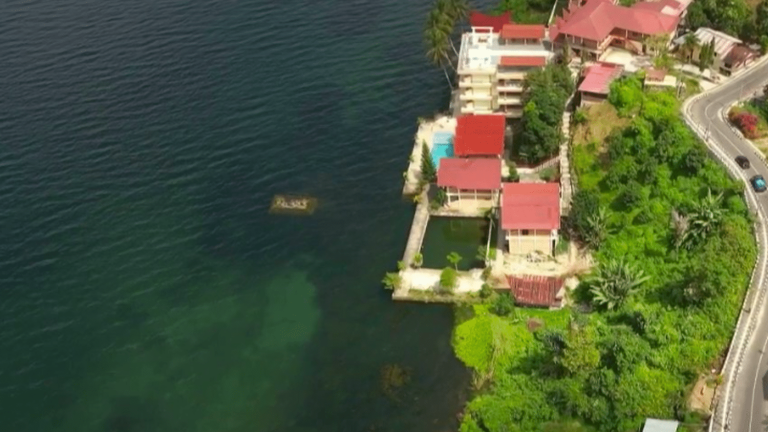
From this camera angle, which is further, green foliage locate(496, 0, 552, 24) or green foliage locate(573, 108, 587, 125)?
green foliage locate(496, 0, 552, 24)

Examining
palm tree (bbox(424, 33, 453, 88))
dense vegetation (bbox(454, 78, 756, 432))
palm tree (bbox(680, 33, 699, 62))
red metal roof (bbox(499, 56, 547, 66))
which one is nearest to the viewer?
dense vegetation (bbox(454, 78, 756, 432))

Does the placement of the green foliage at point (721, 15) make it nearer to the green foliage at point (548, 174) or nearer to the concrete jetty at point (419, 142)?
→ the green foliage at point (548, 174)

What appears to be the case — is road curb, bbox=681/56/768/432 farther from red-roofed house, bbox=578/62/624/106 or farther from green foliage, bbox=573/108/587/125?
green foliage, bbox=573/108/587/125

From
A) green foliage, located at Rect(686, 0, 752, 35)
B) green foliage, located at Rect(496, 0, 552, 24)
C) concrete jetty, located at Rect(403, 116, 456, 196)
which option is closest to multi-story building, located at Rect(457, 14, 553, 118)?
concrete jetty, located at Rect(403, 116, 456, 196)

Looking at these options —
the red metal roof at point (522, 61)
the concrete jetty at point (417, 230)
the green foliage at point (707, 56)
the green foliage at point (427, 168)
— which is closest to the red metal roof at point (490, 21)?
the red metal roof at point (522, 61)

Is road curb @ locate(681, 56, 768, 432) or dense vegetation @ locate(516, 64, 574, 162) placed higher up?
dense vegetation @ locate(516, 64, 574, 162)

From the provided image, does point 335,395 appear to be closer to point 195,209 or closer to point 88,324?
point 88,324
